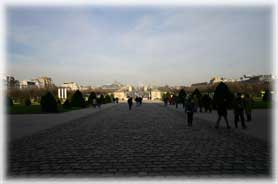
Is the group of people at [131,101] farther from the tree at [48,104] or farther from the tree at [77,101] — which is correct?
the tree at [48,104]

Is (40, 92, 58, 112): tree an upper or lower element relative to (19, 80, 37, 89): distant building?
lower

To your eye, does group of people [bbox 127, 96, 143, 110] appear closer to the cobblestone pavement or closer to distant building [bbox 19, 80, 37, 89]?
the cobblestone pavement

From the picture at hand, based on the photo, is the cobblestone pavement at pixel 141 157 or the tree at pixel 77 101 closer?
the cobblestone pavement at pixel 141 157

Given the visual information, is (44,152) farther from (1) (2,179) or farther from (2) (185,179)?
(2) (185,179)

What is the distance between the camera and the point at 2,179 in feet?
17.7

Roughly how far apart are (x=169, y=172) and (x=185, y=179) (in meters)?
0.48

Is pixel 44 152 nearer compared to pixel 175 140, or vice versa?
pixel 44 152

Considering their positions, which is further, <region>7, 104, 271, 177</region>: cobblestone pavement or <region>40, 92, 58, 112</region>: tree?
<region>40, 92, 58, 112</region>: tree

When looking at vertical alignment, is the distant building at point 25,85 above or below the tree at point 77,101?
above

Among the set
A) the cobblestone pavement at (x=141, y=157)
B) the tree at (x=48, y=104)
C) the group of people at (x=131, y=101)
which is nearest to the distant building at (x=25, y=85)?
the group of people at (x=131, y=101)

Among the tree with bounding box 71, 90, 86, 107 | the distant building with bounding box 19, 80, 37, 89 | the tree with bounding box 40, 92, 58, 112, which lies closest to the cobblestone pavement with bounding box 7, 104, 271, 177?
the tree with bounding box 40, 92, 58, 112

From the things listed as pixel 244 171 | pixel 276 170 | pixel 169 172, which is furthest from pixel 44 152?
pixel 276 170

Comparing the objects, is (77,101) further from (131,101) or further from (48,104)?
(48,104)

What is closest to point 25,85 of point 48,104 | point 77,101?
point 77,101
